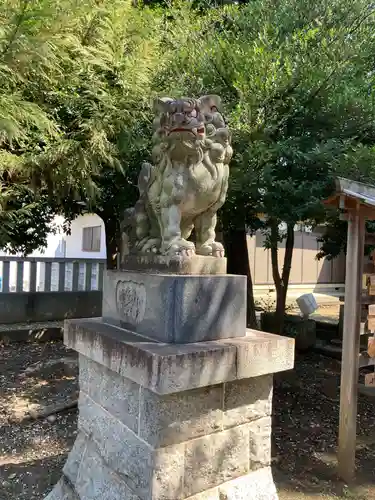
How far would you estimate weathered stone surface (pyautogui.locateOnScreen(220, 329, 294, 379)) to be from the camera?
232 centimetres

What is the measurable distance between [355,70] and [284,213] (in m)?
1.86

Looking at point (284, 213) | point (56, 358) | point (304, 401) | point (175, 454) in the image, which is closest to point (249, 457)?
point (175, 454)

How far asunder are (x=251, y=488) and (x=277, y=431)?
216 centimetres

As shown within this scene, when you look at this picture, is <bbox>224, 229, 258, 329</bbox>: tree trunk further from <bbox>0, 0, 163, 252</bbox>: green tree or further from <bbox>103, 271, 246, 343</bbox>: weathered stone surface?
<bbox>103, 271, 246, 343</bbox>: weathered stone surface

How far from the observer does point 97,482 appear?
255 cm

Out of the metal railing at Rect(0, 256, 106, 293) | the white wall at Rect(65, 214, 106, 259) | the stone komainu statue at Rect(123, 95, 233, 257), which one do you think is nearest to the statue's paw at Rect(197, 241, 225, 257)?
the stone komainu statue at Rect(123, 95, 233, 257)

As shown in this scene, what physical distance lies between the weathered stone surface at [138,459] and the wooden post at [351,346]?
2085 mm

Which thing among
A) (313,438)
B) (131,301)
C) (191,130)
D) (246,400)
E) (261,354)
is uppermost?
(191,130)

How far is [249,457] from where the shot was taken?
97.7 inches

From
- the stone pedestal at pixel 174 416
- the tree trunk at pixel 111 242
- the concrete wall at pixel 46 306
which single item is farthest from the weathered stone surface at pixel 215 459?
the concrete wall at pixel 46 306

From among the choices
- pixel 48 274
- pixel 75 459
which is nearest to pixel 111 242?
pixel 48 274

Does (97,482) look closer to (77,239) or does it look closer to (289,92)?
(289,92)

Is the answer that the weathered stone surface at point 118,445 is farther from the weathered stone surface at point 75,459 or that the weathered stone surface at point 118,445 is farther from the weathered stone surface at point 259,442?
the weathered stone surface at point 259,442

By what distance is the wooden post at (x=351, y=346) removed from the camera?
142 inches
